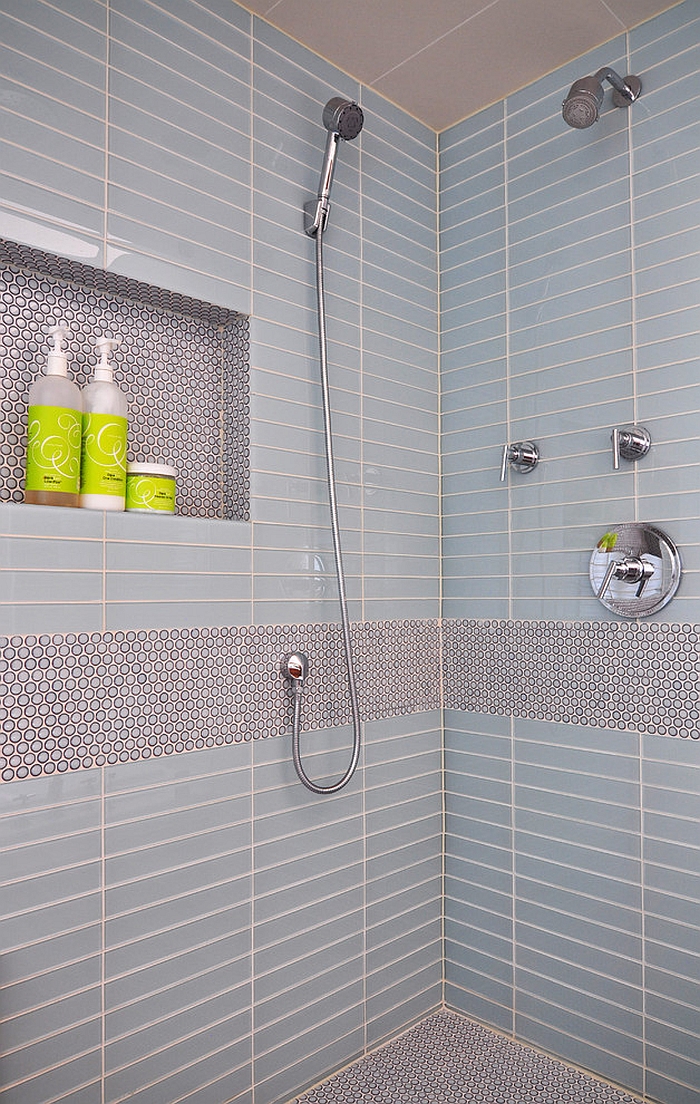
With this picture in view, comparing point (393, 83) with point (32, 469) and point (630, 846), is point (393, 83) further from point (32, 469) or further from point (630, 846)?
point (630, 846)

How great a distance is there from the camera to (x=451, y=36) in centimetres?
183

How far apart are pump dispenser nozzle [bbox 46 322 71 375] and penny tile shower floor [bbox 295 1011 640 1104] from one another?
1.63m

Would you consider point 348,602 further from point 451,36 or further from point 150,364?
point 451,36

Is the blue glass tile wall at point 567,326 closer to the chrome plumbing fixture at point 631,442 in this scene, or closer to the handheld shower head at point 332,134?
the chrome plumbing fixture at point 631,442

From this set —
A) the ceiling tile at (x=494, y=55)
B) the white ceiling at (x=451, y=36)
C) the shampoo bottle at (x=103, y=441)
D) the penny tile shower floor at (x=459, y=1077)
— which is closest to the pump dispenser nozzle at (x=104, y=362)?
the shampoo bottle at (x=103, y=441)

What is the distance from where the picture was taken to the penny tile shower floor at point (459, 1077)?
171cm

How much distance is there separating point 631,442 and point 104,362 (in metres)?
1.14

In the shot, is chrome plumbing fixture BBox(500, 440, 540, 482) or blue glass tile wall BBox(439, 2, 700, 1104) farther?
chrome plumbing fixture BBox(500, 440, 540, 482)

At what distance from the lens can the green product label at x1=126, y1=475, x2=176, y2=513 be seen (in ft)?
4.89

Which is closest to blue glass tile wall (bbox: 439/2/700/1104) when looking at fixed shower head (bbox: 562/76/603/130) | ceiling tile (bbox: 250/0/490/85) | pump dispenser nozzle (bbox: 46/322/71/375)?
fixed shower head (bbox: 562/76/603/130)

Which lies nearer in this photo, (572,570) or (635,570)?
(635,570)

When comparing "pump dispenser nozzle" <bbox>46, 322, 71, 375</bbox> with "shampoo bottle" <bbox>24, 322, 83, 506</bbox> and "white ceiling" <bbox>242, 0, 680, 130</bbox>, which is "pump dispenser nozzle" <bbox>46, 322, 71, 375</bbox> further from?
"white ceiling" <bbox>242, 0, 680, 130</bbox>

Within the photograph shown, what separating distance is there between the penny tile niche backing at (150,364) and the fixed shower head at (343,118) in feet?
1.61

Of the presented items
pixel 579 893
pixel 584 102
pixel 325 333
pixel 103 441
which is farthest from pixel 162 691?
pixel 584 102
